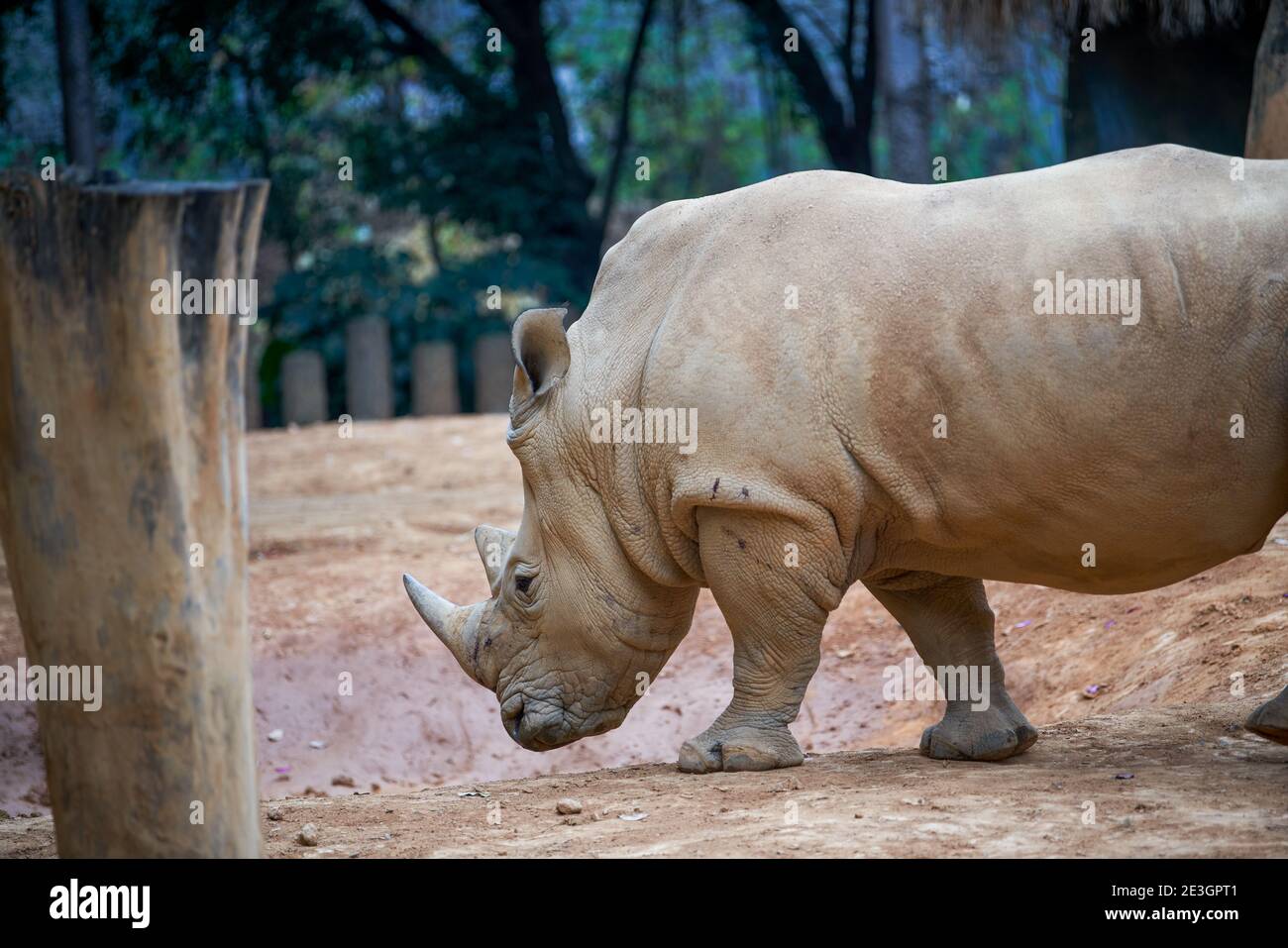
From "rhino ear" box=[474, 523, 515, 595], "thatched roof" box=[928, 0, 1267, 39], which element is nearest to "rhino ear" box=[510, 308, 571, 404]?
"rhino ear" box=[474, 523, 515, 595]

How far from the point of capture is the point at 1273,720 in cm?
499

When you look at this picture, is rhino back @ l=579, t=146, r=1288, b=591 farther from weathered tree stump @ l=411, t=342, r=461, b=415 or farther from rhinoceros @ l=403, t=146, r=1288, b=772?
weathered tree stump @ l=411, t=342, r=461, b=415

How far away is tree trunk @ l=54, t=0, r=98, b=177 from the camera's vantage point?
12.3 meters

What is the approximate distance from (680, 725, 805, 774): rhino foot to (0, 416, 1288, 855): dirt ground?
0.10 metres

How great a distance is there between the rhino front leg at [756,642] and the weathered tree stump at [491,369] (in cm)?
979

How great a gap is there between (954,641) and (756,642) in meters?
0.91

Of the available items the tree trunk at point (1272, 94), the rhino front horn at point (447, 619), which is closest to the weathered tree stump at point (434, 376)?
the tree trunk at point (1272, 94)

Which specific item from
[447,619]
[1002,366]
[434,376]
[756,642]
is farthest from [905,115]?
[1002,366]

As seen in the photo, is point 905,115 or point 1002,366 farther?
point 905,115

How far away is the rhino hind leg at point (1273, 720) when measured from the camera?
496 centimetres

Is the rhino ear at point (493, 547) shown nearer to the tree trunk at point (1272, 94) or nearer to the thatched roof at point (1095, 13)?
the tree trunk at point (1272, 94)

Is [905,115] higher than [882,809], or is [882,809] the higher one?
[905,115]

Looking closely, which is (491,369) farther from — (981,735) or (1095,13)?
(981,735)

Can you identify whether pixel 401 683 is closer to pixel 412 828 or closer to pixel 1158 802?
pixel 412 828
